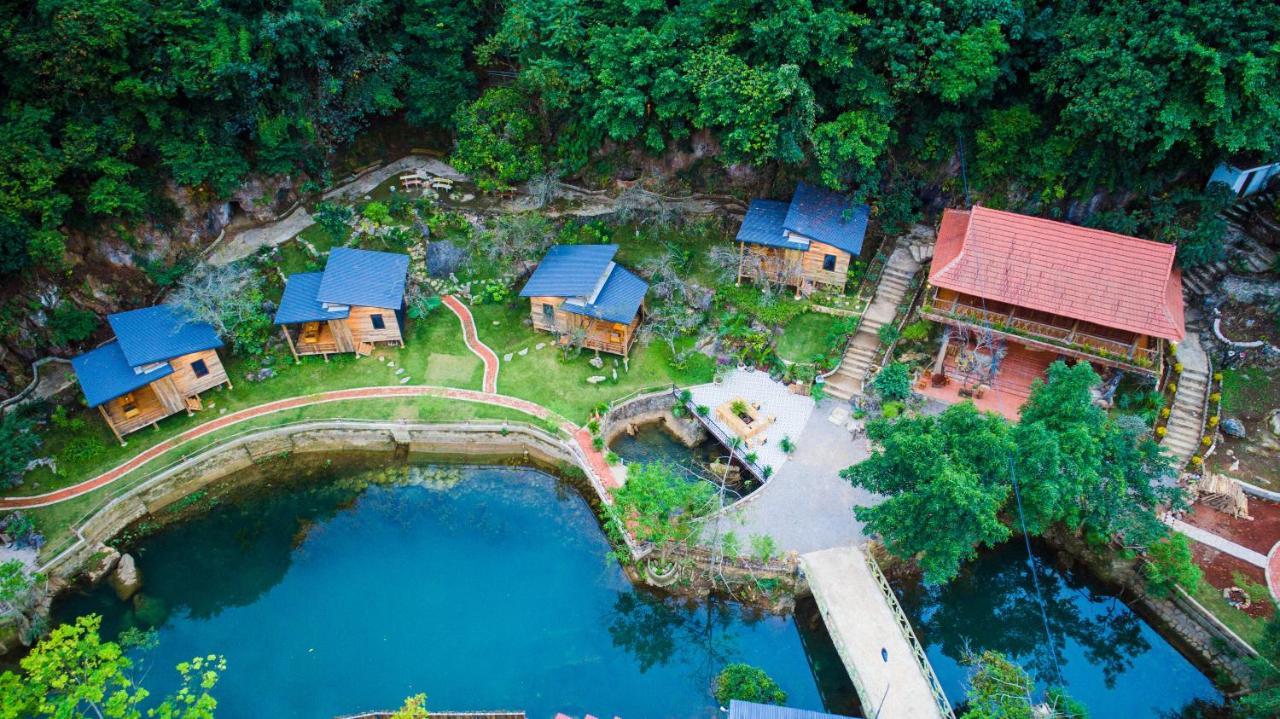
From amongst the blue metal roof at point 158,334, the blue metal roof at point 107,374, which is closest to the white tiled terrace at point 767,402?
the blue metal roof at point 158,334

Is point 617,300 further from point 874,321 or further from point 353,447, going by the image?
point 353,447

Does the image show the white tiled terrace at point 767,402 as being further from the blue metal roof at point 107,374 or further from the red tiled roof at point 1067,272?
the blue metal roof at point 107,374

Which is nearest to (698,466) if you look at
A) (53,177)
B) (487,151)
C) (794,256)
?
(794,256)

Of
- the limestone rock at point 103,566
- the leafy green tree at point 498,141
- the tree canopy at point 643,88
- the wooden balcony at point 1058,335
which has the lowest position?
the limestone rock at point 103,566

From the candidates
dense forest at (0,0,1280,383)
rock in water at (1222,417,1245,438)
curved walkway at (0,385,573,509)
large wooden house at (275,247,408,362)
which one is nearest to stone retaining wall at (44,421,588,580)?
curved walkway at (0,385,573,509)

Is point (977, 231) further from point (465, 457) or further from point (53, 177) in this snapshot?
point (53, 177)

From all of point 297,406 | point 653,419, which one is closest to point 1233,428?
point 653,419
